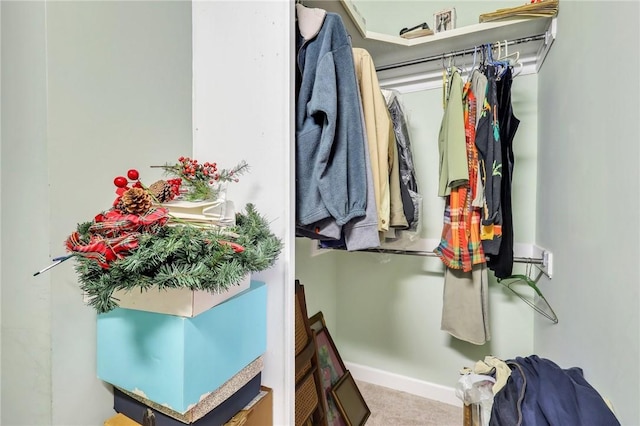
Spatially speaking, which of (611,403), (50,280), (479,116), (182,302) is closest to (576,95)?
(479,116)

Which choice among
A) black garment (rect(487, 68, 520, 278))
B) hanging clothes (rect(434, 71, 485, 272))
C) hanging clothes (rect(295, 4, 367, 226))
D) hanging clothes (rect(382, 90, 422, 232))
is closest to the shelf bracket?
black garment (rect(487, 68, 520, 278))

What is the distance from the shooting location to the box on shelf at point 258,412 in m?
0.74

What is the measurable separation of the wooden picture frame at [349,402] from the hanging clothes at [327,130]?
1.07 m

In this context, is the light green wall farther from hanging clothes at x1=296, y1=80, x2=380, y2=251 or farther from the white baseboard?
hanging clothes at x1=296, y1=80, x2=380, y2=251

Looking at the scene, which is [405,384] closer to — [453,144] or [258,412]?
[258,412]

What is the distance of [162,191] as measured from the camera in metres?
0.67

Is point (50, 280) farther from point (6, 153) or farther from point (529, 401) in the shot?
point (529, 401)

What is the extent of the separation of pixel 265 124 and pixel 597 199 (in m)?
0.96

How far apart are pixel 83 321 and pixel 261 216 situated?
513 millimetres

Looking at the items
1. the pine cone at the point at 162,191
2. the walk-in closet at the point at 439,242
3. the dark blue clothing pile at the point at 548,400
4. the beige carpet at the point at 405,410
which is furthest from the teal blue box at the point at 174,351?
the beige carpet at the point at 405,410

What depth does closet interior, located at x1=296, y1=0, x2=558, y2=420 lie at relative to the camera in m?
1.12

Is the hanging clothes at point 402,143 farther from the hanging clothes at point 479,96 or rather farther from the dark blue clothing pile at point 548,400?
the dark blue clothing pile at point 548,400

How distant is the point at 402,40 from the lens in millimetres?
1406

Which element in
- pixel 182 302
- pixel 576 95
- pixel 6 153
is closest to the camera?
pixel 182 302
